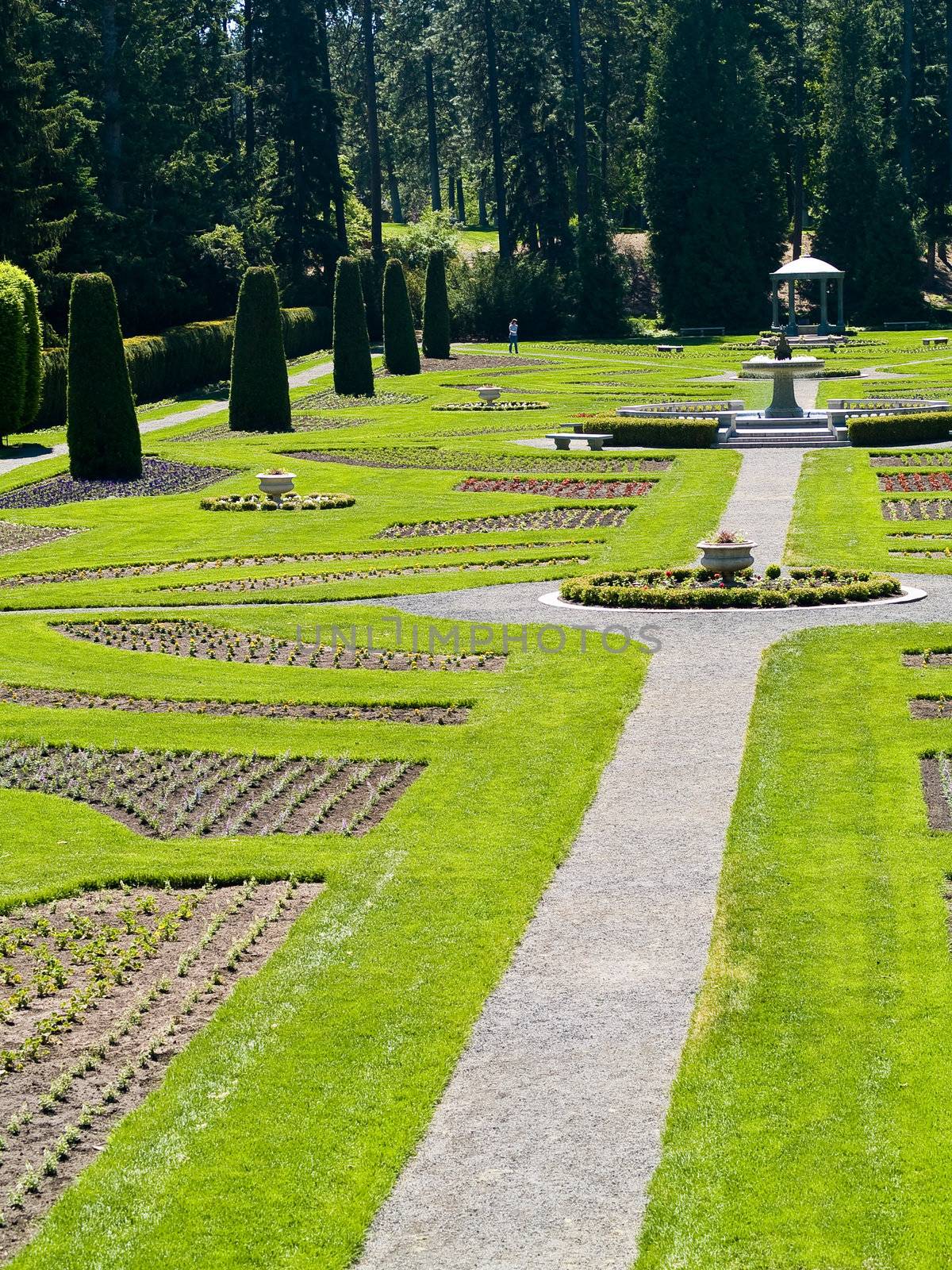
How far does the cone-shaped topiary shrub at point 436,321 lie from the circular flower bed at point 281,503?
3327 cm

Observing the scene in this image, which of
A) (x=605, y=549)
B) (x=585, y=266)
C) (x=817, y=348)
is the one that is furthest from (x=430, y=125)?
(x=605, y=549)

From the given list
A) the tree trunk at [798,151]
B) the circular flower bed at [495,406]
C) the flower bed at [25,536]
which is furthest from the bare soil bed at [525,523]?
the tree trunk at [798,151]

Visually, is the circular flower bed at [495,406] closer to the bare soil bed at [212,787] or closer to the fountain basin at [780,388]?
the fountain basin at [780,388]

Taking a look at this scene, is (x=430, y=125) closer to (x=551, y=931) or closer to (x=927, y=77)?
(x=927, y=77)

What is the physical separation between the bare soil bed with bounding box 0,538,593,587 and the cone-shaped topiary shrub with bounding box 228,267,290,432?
15.4 meters

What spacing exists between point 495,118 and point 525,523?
186 ft

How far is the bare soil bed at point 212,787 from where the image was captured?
1205 cm

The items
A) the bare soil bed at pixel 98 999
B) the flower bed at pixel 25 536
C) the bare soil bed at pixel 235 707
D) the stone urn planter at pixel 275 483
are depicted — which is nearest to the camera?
the bare soil bed at pixel 98 999

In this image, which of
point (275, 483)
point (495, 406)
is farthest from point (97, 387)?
point (495, 406)

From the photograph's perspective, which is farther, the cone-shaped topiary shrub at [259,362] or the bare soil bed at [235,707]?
the cone-shaped topiary shrub at [259,362]

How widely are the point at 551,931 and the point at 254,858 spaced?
2.41 meters

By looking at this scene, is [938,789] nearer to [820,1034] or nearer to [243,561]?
[820,1034]

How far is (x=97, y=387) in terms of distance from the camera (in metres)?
32.3

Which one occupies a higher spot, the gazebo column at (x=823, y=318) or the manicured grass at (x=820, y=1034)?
the gazebo column at (x=823, y=318)
